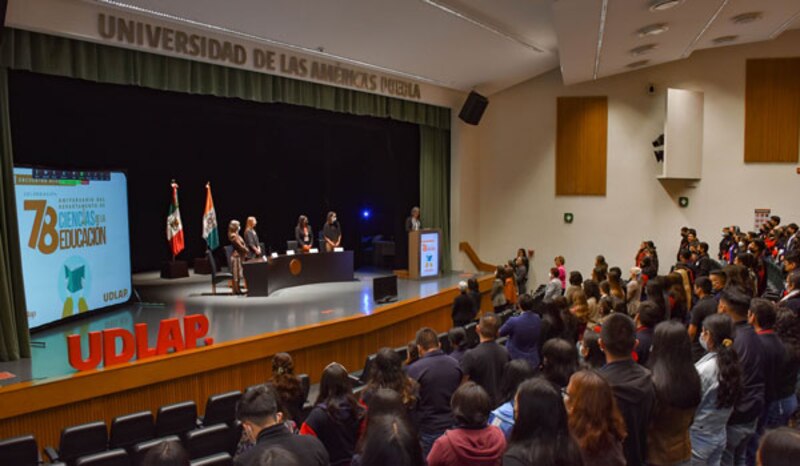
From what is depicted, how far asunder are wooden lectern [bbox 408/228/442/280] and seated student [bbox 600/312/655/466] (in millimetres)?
8942

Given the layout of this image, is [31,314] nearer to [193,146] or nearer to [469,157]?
[193,146]

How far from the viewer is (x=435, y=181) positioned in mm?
13781

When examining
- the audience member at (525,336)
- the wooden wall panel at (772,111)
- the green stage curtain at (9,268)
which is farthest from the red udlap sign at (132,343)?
the wooden wall panel at (772,111)

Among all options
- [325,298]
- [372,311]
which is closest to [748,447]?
[372,311]

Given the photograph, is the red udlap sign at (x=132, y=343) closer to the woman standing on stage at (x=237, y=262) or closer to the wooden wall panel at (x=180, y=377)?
the wooden wall panel at (x=180, y=377)

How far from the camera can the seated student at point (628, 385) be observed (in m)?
2.82

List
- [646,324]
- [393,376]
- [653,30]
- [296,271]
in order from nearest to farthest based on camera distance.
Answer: [393,376] < [646,324] < [653,30] < [296,271]

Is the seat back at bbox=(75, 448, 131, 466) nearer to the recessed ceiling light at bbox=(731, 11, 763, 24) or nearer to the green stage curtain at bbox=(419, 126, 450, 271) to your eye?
the recessed ceiling light at bbox=(731, 11, 763, 24)

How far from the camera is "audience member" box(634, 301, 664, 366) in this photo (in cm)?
404

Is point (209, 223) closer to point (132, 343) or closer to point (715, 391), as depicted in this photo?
point (132, 343)

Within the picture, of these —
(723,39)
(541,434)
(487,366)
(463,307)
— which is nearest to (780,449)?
(541,434)

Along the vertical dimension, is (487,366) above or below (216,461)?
above

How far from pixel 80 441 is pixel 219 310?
4752 mm

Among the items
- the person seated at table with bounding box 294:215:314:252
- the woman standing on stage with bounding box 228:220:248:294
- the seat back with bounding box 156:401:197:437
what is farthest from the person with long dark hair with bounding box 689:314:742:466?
the person seated at table with bounding box 294:215:314:252
